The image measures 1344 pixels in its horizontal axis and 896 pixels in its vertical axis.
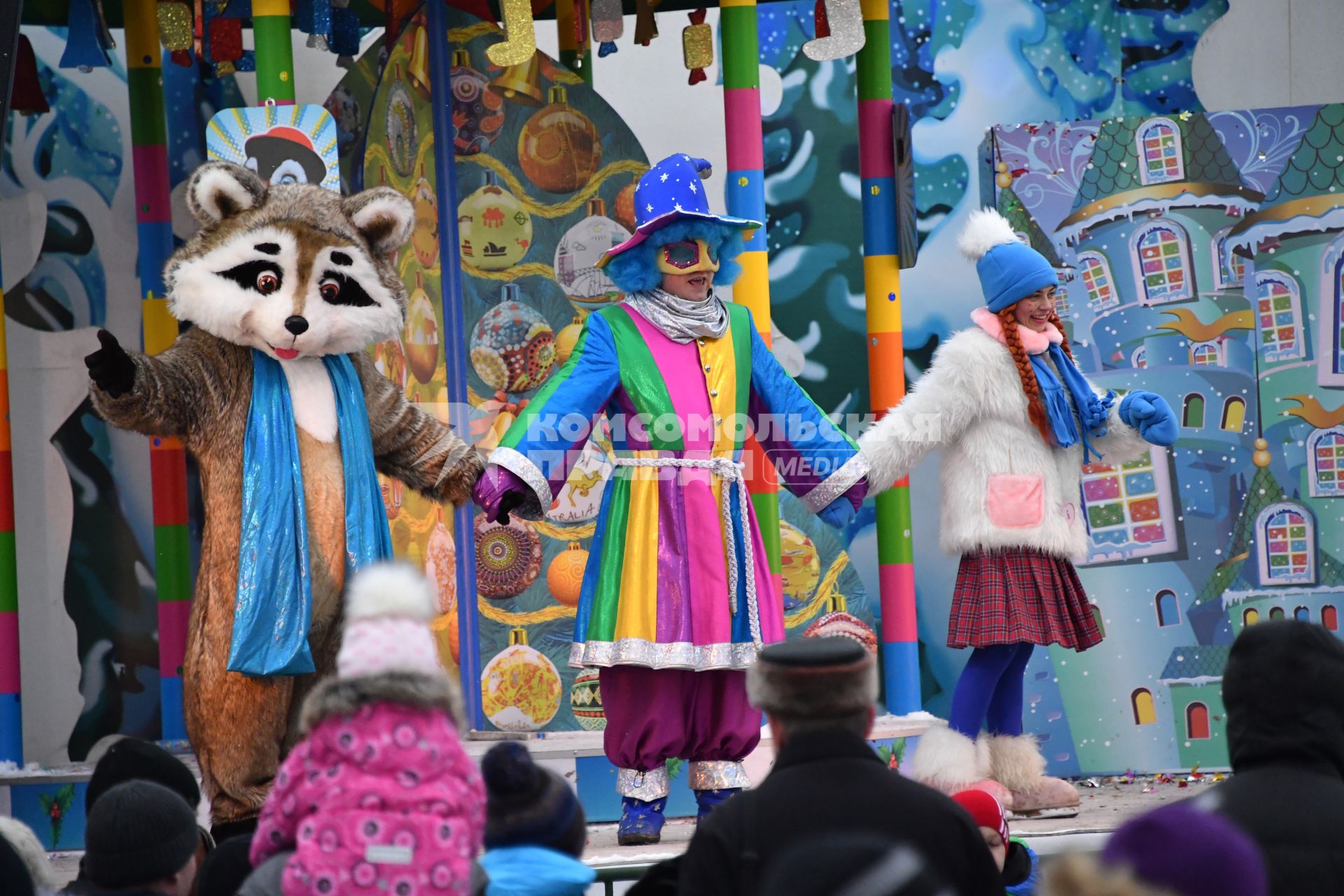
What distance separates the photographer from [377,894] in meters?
2.58

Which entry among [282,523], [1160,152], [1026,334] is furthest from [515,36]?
[1160,152]

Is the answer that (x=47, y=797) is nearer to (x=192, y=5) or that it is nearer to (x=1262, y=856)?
(x=192, y=5)

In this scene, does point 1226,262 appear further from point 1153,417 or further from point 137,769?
point 137,769

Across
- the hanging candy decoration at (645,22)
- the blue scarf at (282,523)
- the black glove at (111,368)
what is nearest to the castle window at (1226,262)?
the hanging candy decoration at (645,22)

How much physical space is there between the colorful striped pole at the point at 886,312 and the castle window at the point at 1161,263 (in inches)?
37.6

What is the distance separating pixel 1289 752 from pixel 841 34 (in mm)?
3463

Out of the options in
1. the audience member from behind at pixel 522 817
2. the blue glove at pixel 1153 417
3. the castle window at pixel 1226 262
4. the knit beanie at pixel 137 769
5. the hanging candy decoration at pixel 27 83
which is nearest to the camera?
the audience member from behind at pixel 522 817

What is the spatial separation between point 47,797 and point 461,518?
61.6 inches

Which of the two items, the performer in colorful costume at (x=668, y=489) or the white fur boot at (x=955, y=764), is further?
the white fur boot at (x=955, y=764)

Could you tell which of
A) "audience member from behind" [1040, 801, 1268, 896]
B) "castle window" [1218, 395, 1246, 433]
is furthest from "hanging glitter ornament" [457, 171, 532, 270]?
"audience member from behind" [1040, 801, 1268, 896]

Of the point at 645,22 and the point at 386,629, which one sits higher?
the point at 645,22

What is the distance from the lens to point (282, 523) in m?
4.32

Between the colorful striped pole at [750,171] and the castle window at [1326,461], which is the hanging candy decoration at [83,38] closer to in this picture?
the colorful striped pole at [750,171]

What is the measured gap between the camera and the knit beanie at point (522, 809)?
2852 millimetres
